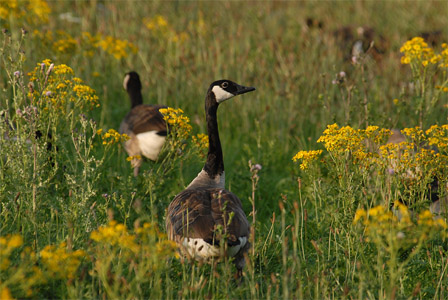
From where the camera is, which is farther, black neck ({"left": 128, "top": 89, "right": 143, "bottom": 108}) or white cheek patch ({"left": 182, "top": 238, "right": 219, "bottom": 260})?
black neck ({"left": 128, "top": 89, "right": 143, "bottom": 108})

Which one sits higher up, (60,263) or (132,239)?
(132,239)

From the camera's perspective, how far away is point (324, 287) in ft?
13.5

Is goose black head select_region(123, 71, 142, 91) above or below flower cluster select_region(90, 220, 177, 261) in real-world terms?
above

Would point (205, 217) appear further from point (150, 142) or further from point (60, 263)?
point (150, 142)

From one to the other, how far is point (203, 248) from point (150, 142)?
3623 millimetres

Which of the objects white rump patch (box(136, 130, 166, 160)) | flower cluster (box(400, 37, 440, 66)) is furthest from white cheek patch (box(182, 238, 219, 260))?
flower cluster (box(400, 37, 440, 66))

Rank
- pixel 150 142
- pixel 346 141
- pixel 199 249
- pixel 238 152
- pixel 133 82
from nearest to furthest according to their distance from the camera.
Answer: pixel 199 249 → pixel 346 141 → pixel 150 142 → pixel 238 152 → pixel 133 82

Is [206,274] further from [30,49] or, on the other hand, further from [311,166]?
[30,49]

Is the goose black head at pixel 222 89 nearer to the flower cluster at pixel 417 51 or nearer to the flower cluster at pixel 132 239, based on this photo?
Result: the flower cluster at pixel 417 51

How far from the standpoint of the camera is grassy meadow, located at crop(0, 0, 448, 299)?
4.05m

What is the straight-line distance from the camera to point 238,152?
8.59 m

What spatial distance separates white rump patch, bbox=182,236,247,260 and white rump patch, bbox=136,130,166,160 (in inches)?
132

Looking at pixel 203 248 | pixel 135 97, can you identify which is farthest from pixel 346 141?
pixel 135 97

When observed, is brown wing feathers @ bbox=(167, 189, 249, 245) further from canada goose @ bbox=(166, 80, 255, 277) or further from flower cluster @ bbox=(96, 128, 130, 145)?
flower cluster @ bbox=(96, 128, 130, 145)
